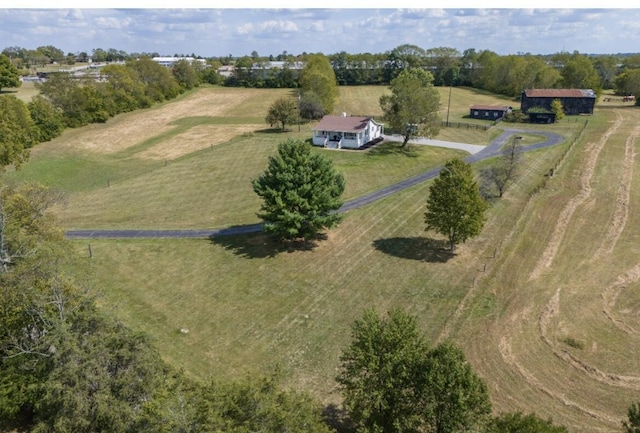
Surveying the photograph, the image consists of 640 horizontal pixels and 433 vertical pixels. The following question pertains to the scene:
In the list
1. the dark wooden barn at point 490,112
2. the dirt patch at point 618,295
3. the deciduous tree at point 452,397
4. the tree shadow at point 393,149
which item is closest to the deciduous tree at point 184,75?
the dark wooden barn at point 490,112

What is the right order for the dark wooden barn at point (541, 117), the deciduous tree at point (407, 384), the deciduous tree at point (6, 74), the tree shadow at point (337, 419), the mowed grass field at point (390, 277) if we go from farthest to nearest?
the deciduous tree at point (6, 74)
the dark wooden barn at point (541, 117)
the mowed grass field at point (390, 277)
the tree shadow at point (337, 419)
the deciduous tree at point (407, 384)

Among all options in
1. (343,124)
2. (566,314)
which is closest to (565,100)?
(343,124)

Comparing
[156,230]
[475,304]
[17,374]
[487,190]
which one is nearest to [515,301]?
[475,304]

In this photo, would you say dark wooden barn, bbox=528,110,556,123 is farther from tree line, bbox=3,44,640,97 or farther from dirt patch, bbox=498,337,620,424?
dirt patch, bbox=498,337,620,424

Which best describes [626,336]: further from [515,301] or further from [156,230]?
[156,230]

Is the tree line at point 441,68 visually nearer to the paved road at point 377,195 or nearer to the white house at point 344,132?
the paved road at point 377,195

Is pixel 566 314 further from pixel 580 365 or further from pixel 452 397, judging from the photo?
pixel 452 397
